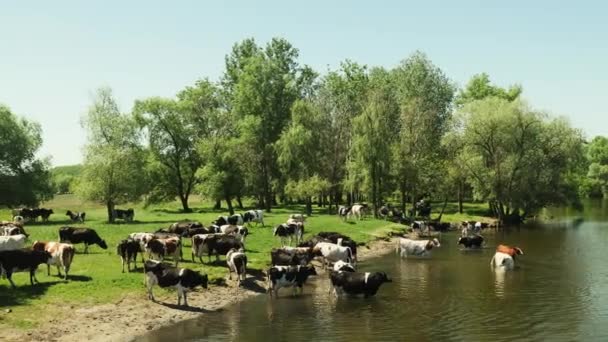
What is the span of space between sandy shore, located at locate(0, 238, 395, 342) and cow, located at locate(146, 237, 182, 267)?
3840 millimetres

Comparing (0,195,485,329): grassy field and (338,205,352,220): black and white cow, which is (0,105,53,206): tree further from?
(338,205,352,220): black and white cow

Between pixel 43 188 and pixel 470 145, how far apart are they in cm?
4911

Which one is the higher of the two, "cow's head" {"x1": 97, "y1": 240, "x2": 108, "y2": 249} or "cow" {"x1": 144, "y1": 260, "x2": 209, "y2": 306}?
"cow's head" {"x1": 97, "y1": 240, "x2": 108, "y2": 249}

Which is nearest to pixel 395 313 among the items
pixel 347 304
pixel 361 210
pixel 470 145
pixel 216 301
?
pixel 347 304

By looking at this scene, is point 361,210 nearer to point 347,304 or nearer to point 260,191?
point 260,191

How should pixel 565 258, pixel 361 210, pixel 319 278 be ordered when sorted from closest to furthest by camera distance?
pixel 319 278
pixel 565 258
pixel 361 210

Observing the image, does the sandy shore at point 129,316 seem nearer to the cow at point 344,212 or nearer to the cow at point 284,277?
the cow at point 284,277

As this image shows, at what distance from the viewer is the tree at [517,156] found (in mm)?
66312

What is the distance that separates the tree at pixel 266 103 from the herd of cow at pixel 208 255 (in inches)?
1242

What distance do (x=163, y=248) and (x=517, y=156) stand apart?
1900 inches

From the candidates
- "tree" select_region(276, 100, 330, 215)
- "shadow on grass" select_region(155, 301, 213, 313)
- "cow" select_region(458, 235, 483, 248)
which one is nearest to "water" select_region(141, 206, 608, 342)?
"shadow on grass" select_region(155, 301, 213, 313)

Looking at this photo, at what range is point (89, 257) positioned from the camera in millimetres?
32656

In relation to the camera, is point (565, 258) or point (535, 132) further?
point (535, 132)

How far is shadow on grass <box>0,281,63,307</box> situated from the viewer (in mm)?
22688
